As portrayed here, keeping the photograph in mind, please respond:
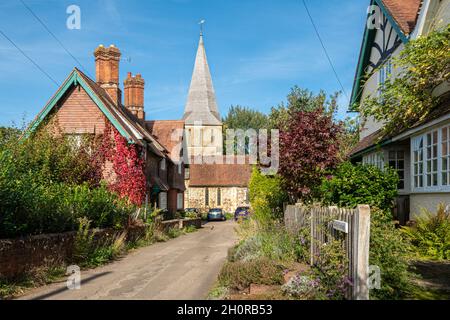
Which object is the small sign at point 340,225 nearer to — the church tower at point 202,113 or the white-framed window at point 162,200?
the white-framed window at point 162,200

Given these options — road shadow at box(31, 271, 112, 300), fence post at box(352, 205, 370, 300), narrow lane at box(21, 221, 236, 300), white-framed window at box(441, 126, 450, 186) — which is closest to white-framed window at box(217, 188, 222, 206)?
narrow lane at box(21, 221, 236, 300)

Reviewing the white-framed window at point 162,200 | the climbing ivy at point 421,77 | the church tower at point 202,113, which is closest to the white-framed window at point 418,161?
the climbing ivy at point 421,77

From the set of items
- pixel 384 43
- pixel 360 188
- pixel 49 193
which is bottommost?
pixel 49 193

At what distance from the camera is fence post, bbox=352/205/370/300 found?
5.66 meters

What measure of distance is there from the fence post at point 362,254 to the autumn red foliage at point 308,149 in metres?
6.83

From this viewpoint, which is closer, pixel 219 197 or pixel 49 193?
pixel 49 193

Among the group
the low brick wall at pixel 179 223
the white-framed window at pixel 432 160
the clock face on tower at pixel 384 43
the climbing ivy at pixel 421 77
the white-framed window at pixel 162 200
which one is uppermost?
the clock face on tower at pixel 384 43

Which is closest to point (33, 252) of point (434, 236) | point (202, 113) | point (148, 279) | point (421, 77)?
point (148, 279)

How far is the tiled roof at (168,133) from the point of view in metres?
37.4

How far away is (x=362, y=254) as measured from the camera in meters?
5.73

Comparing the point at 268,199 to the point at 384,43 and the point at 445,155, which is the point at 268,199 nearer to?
the point at 384,43

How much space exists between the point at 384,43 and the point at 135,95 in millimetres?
22042
